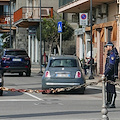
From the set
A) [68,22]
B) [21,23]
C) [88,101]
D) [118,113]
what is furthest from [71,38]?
[118,113]

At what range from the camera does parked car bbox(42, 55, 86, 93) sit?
727 inches

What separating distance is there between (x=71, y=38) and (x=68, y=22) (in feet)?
6.19

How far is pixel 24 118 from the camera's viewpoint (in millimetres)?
11578

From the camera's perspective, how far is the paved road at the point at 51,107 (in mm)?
11961

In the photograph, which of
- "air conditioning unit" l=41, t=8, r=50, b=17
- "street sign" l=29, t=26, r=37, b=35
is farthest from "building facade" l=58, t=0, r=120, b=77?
"street sign" l=29, t=26, r=37, b=35

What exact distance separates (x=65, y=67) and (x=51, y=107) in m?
5.04

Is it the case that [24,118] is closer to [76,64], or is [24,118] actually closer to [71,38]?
[76,64]

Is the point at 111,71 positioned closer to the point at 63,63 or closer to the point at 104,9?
the point at 63,63

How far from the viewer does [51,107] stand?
45.8 feet

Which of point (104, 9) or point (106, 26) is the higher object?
point (104, 9)

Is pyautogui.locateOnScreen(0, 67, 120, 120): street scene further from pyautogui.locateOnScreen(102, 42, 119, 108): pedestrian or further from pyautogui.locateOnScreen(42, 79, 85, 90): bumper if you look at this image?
pyautogui.locateOnScreen(42, 79, 85, 90): bumper

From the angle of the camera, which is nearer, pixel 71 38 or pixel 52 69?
pixel 52 69

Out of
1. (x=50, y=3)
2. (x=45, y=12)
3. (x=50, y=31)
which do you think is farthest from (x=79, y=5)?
(x=50, y=3)

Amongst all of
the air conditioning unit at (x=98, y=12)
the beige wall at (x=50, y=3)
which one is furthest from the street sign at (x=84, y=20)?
the beige wall at (x=50, y=3)
